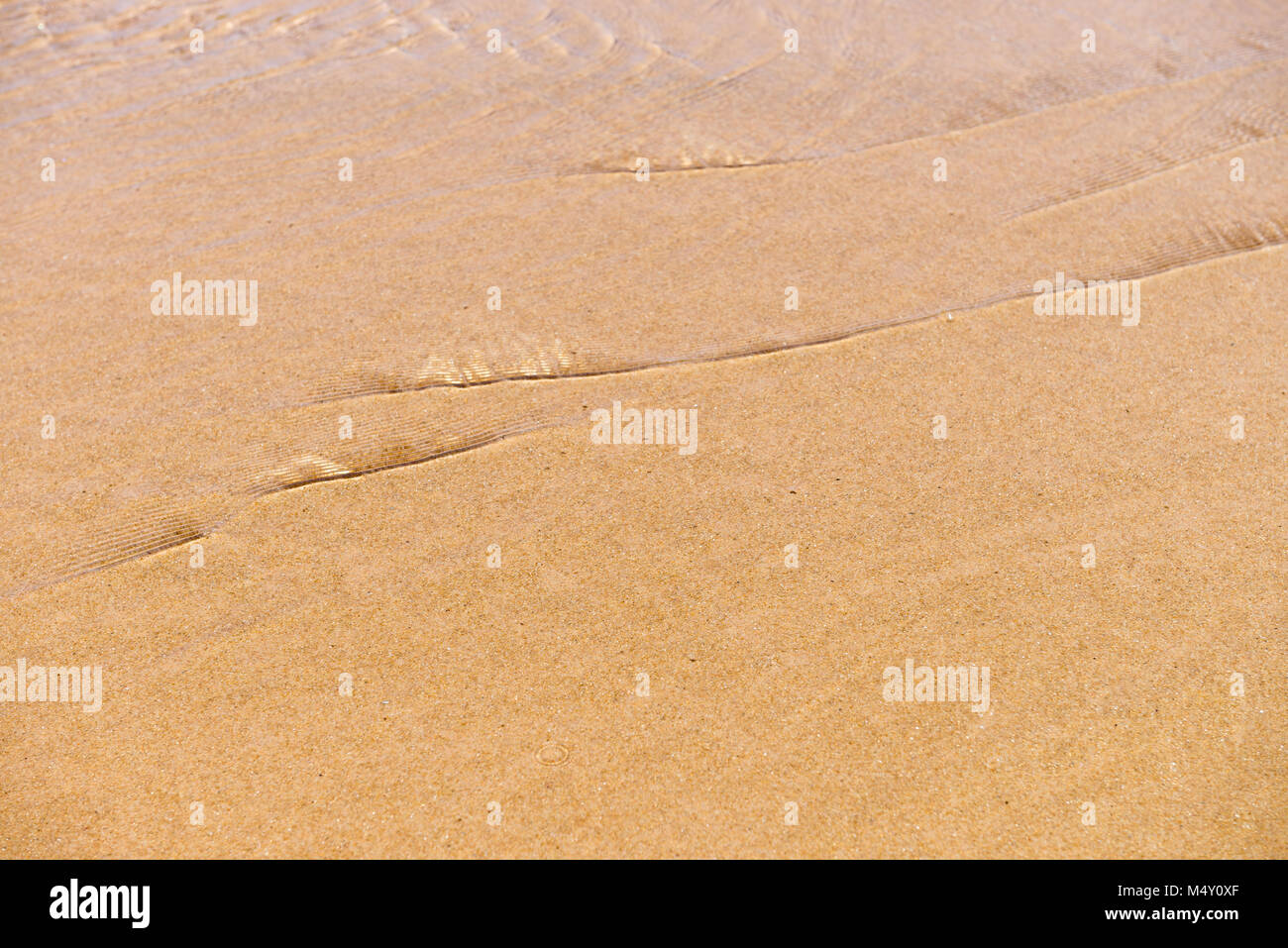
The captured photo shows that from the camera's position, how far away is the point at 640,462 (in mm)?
4941

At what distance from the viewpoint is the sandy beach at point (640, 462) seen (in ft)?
12.2

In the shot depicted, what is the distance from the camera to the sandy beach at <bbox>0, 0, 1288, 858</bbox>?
146 inches

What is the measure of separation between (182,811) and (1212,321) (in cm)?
547

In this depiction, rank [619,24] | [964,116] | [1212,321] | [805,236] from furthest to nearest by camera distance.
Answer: [619,24]
[964,116]
[805,236]
[1212,321]

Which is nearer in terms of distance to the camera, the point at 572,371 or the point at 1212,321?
the point at 572,371

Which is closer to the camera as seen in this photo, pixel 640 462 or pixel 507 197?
pixel 640 462

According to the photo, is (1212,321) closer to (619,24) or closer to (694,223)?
(694,223)

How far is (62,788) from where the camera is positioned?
365 cm

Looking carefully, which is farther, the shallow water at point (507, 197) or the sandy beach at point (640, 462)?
the shallow water at point (507, 197)

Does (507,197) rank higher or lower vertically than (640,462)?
higher

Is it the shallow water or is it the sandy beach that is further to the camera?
the shallow water
